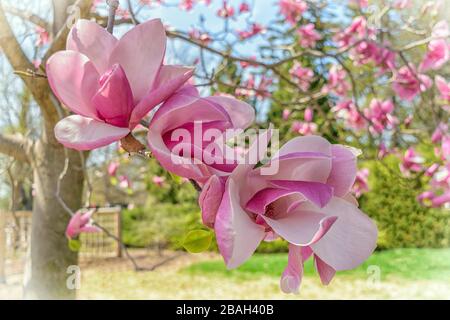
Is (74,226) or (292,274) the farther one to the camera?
(74,226)

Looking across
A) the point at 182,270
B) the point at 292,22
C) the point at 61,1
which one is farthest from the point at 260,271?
the point at 61,1

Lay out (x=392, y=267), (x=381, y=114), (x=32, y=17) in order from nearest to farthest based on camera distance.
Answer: (x=32, y=17) → (x=381, y=114) → (x=392, y=267)

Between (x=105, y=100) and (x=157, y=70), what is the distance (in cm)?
5

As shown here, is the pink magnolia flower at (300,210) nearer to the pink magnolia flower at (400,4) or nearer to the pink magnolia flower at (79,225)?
the pink magnolia flower at (79,225)

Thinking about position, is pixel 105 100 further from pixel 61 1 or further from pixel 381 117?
pixel 381 117

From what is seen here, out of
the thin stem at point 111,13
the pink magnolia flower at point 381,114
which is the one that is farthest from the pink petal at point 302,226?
the pink magnolia flower at point 381,114

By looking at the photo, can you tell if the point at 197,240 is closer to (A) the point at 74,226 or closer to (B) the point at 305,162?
(B) the point at 305,162

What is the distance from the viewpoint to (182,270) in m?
5.14

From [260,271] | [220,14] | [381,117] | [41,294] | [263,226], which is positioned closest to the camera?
[263,226]

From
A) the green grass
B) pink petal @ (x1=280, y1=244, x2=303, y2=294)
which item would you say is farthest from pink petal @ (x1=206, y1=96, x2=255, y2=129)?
the green grass

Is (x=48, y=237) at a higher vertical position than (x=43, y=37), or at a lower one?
lower

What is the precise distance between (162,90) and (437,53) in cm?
157

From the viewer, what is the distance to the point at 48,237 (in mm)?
1550

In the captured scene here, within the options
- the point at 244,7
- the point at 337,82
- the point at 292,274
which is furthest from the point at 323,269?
the point at 244,7
